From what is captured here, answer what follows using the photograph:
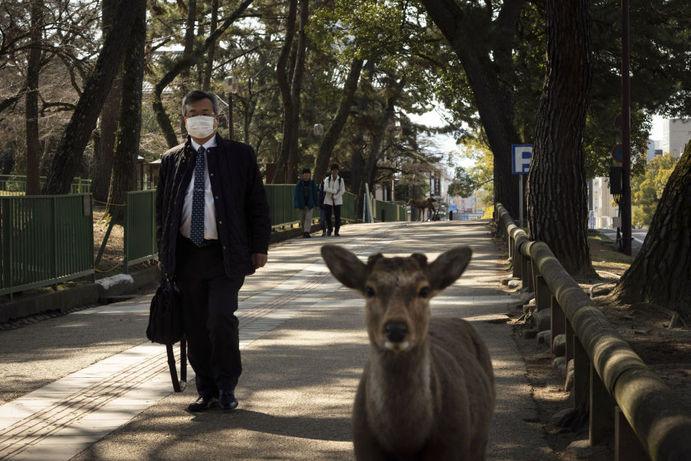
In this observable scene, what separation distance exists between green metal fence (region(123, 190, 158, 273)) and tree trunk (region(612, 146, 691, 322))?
9.67 meters

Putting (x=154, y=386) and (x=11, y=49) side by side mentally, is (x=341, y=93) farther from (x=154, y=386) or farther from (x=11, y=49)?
(x=154, y=386)

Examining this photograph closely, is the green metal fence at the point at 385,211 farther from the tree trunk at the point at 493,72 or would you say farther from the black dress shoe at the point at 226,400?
the black dress shoe at the point at 226,400

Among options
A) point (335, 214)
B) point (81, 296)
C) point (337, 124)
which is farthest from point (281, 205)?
point (81, 296)

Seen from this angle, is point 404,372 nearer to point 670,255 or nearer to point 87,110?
point 670,255

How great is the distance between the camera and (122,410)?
23.3ft

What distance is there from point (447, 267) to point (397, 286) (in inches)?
15.5

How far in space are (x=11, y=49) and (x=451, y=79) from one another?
1878 centimetres

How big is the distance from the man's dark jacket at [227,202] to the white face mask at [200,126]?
0.32ft

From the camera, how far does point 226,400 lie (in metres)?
7.03

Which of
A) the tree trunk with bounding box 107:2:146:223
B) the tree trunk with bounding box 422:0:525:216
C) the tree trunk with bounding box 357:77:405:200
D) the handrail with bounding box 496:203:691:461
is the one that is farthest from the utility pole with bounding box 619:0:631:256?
the tree trunk with bounding box 357:77:405:200

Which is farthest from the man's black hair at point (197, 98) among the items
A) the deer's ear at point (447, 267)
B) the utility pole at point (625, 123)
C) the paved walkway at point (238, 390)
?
the utility pole at point (625, 123)

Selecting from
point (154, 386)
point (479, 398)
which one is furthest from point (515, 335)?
point (479, 398)

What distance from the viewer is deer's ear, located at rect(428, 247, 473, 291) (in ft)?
13.2

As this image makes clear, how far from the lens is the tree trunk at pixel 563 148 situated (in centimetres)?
1345
